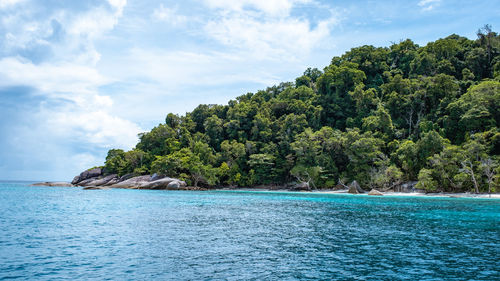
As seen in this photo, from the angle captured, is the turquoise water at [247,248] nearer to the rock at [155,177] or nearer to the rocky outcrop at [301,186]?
the rocky outcrop at [301,186]

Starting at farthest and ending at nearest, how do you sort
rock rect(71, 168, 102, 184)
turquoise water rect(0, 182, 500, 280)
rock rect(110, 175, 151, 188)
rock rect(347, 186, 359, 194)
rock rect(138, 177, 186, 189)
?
1. rock rect(71, 168, 102, 184)
2. rock rect(110, 175, 151, 188)
3. rock rect(138, 177, 186, 189)
4. rock rect(347, 186, 359, 194)
5. turquoise water rect(0, 182, 500, 280)

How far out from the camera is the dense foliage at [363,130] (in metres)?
49.9

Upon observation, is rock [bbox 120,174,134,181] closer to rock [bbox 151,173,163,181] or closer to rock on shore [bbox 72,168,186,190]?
rock on shore [bbox 72,168,186,190]

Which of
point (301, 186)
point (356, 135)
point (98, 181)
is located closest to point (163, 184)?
point (98, 181)

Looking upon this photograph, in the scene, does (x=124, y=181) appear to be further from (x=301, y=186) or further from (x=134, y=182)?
(x=301, y=186)

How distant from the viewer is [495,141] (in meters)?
47.0

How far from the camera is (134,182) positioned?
71.7 meters

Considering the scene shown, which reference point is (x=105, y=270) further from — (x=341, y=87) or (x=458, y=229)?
(x=341, y=87)

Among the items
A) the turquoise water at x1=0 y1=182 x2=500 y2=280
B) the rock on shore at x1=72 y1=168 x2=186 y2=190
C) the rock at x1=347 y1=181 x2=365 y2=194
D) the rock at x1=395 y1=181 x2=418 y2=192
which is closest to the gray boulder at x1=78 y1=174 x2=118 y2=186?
the rock on shore at x1=72 y1=168 x2=186 y2=190

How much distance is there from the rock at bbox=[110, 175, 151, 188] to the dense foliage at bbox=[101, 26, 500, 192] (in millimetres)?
2983

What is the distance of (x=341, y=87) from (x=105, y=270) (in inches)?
3064

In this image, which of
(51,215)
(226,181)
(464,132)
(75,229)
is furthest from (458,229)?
(226,181)

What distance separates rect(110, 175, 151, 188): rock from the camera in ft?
231

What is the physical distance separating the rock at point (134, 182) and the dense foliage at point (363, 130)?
2.98m
